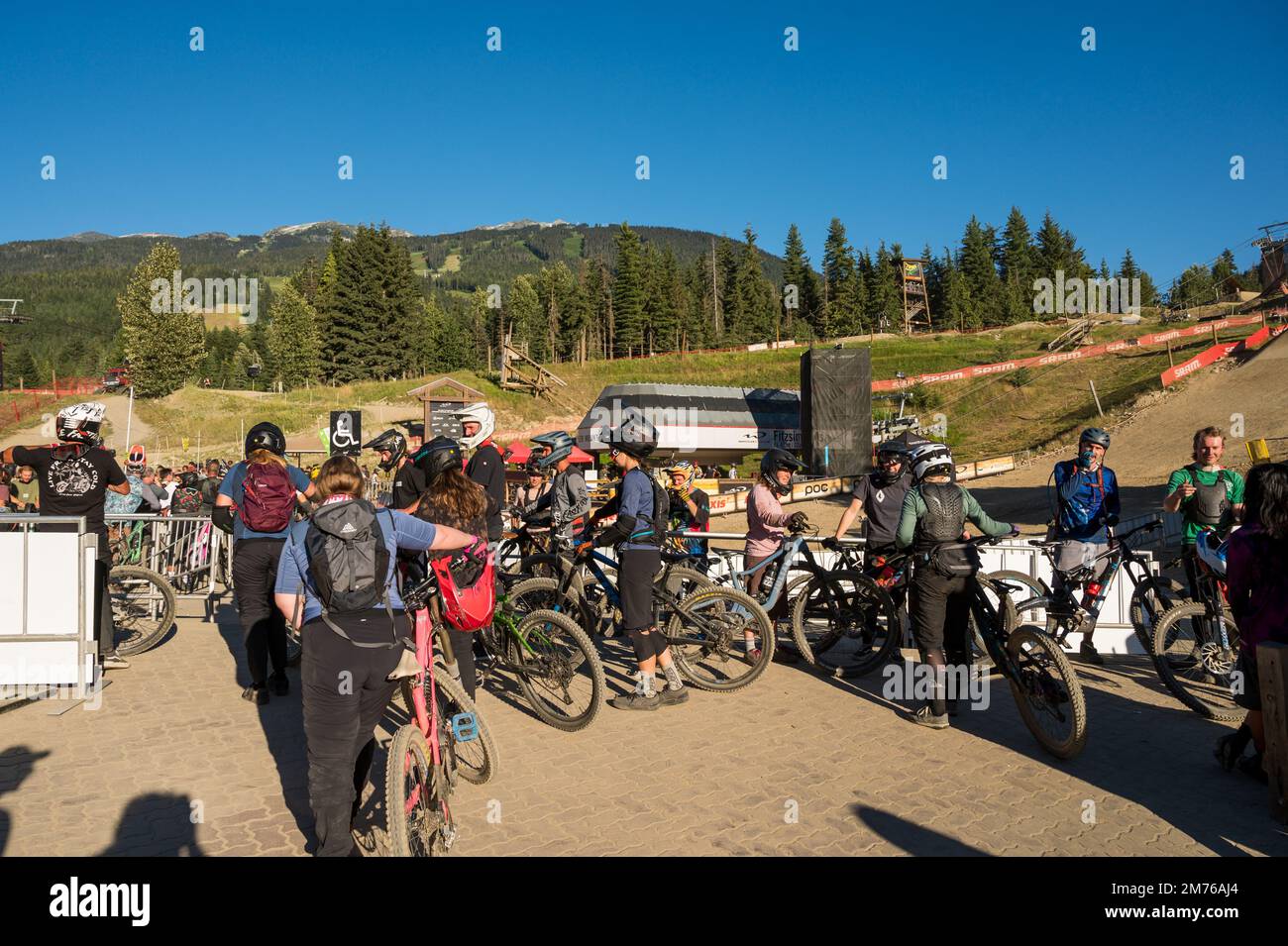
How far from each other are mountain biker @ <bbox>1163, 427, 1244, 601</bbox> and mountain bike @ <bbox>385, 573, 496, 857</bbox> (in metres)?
5.58

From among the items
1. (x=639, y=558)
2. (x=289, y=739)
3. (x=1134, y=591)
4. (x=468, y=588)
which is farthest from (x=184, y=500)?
(x=1134, y=591)

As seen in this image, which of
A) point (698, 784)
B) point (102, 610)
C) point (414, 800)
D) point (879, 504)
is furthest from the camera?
point (879, 504)

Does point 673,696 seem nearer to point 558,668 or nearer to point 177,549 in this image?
point 558,668

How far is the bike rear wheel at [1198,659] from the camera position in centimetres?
598

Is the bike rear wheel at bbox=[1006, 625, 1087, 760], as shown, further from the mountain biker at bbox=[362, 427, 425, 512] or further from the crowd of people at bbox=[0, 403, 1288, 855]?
the mountain biker at bbox=[362, 427, 425, 512]

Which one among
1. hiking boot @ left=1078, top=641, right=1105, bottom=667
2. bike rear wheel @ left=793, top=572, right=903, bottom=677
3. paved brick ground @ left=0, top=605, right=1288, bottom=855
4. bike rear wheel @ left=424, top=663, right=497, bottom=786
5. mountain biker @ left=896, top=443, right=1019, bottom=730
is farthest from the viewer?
hiking boot @ left=1078, top=641, right=1105, bottom=667

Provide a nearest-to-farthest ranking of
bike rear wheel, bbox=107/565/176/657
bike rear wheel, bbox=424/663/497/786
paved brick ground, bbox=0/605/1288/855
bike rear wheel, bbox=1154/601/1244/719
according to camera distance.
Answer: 1. paved brick ground, bbox=0/605/1288/855
2. bike rear wheel, bbox=424/663/497/786
3. bike rear wheel, bbox=1154/601/1244/719
4. bike rear wheel, bbox=107/565/176/657

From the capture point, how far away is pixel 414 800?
11.3 ft

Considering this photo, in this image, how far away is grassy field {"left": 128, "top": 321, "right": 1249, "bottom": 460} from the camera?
4431cm

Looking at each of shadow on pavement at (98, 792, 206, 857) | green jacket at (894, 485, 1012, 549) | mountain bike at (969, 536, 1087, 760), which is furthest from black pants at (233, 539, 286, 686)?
mountain bike at (969, 536, 1087, 760)

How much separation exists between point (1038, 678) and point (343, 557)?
14.2ft

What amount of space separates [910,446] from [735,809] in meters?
3.28

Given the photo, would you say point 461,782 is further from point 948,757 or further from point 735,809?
point 948,757
